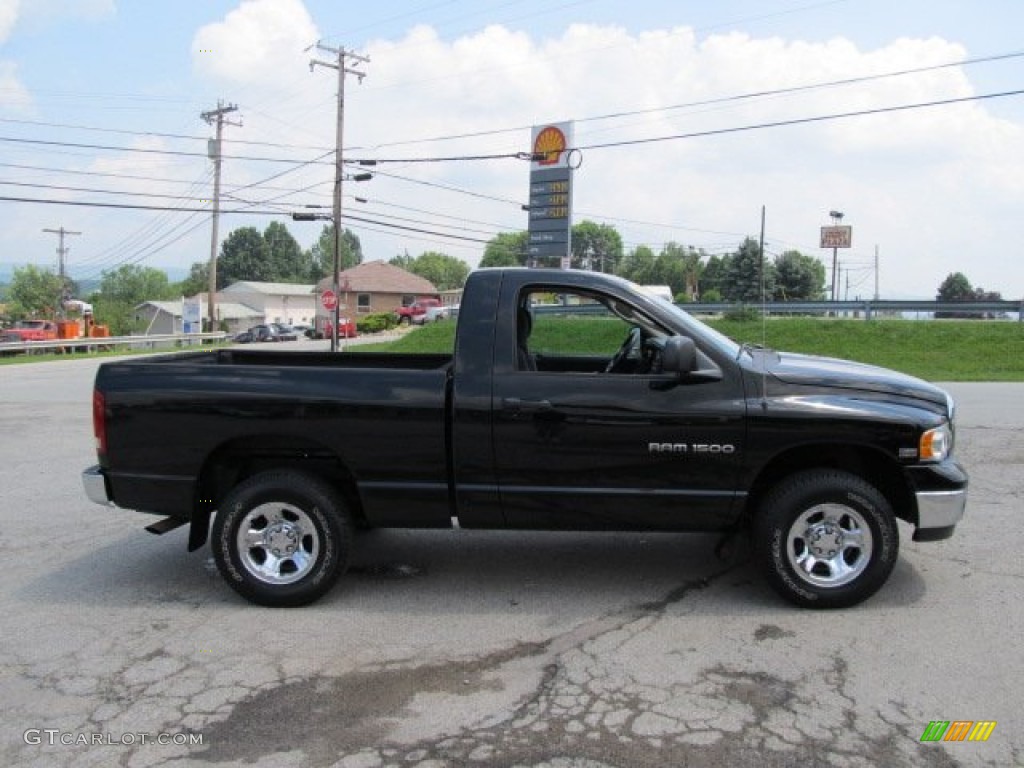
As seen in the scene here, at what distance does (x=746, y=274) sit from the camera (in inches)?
2463

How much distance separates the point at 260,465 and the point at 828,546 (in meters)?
3.24

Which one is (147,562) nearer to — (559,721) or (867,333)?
(559,721)

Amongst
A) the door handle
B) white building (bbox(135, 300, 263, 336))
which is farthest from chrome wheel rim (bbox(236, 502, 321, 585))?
white building (bbox(135, 300, 263, 336))

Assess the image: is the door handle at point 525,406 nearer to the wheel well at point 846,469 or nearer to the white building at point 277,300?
the wheel well at point 846,469

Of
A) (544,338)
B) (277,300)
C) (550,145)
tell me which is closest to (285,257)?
(277,300)

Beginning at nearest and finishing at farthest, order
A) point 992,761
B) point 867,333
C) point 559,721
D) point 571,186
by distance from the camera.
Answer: point 992,761
point 559,721
point 867,333
point 571,186

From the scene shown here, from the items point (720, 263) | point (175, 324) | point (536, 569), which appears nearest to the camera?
point (536, 569)

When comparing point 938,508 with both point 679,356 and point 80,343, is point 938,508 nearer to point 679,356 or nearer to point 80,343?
point 679,356

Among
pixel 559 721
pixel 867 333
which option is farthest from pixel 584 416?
pixel 867 333

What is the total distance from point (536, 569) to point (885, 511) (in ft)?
6.86

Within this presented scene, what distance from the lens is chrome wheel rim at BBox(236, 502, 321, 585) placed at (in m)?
4.64

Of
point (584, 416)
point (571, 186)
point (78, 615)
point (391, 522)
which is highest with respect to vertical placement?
point (571, 186)

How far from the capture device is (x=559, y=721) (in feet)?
11.2

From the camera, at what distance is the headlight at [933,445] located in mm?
4438
